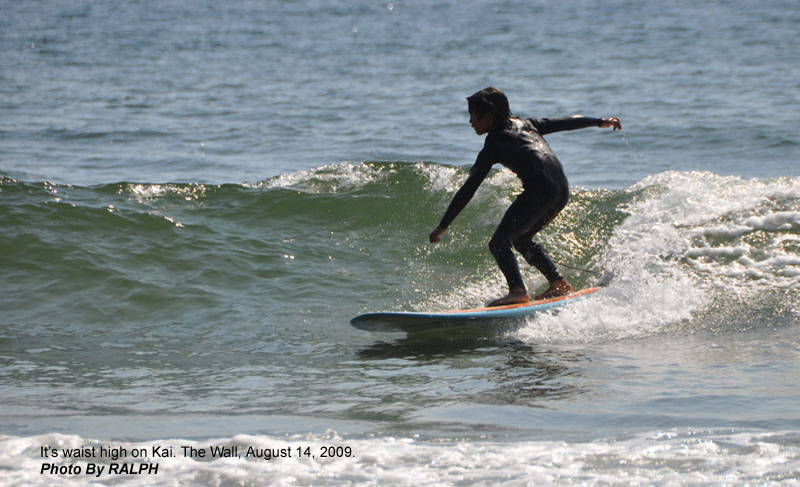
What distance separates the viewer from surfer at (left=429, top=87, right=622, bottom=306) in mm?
6375

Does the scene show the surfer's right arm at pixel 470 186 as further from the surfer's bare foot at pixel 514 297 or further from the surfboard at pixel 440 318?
the surfer's bare foot at pixel 514 297

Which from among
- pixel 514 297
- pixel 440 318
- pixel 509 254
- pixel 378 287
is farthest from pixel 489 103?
pixel 378 287

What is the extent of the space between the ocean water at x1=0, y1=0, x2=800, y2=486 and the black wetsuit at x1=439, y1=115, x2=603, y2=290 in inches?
26.0

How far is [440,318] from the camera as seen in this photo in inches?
252

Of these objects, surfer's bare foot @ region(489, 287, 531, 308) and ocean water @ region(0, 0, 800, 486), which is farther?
surfer's bare foot @ region(489, 287, 531, 308)

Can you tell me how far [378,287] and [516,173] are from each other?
2360mm

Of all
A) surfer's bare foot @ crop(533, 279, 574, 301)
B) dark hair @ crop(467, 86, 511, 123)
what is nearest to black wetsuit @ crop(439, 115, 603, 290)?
dark hair @ crop(467, 86, 511, 123)

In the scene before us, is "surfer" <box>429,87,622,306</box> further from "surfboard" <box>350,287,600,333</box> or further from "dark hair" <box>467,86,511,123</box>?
"surfboard" <box>350,287,600,333</box>

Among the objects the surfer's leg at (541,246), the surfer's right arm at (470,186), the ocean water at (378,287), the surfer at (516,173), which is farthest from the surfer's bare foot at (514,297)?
the surfer's right arm at (470,186)

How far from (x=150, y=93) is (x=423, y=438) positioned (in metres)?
18.7

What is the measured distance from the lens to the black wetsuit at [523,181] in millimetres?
6414

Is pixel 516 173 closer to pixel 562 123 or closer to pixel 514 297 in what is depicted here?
pixel 562 123

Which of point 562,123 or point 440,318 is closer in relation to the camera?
point 440,318

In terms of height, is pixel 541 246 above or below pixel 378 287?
above
